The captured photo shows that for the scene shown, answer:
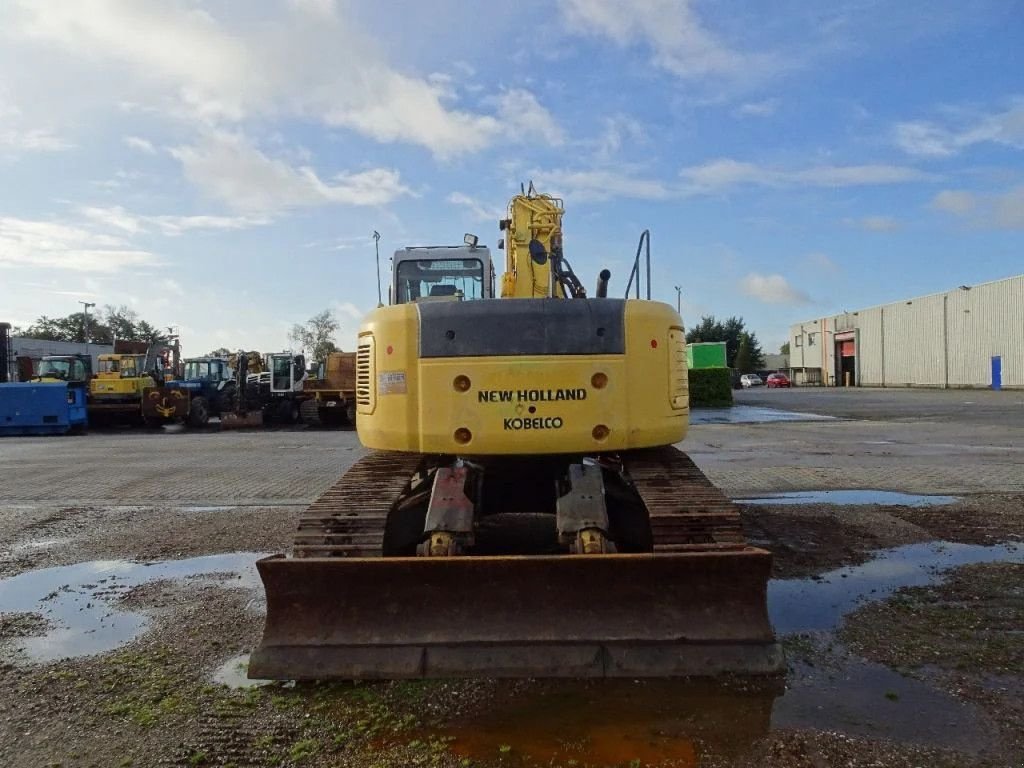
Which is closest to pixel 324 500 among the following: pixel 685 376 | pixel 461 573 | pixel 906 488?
pixel 461 573

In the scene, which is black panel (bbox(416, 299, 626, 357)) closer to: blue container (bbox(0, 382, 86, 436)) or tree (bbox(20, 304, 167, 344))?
blue container (bbox(0, 382, 86, 436))

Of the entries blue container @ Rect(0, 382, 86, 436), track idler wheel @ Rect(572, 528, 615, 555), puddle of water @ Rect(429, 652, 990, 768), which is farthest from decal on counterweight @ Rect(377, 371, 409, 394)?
blue container @ Rect(0, 382, 86, 436)

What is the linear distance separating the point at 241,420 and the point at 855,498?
2128 centimetres

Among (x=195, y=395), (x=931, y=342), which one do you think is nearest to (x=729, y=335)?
(x=931, y=342)

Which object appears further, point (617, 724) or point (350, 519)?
point (350, 519)

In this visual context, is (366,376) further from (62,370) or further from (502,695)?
(62,370)

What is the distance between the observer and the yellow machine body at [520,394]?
15.3ft

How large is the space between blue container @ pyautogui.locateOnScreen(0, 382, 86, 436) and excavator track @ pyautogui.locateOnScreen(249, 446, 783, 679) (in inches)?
917

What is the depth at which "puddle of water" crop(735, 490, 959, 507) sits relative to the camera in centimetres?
906

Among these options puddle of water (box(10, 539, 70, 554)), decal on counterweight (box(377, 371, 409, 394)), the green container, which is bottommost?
puddle of water (box(10, 539, 70, 554))

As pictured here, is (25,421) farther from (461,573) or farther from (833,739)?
(833,739)

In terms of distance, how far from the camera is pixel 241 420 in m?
26.5

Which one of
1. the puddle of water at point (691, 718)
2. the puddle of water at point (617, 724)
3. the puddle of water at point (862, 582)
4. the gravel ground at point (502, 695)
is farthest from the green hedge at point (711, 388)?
the puddle of water at point (617, 724)

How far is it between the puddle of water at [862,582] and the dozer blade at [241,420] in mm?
22897
